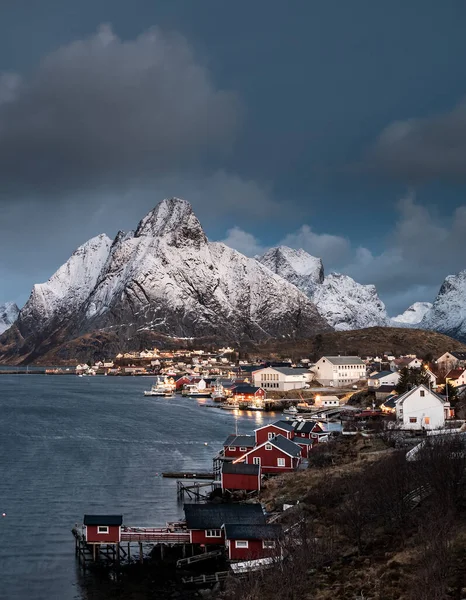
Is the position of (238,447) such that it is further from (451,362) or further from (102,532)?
(451,362)

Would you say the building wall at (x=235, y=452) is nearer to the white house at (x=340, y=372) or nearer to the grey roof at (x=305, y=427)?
the grey roof at (x=305, y=427)

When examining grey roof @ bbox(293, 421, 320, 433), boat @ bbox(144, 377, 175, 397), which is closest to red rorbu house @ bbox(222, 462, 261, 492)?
grey roof @ bbox(293, 421, 320, 433)

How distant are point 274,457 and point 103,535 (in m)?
17.4

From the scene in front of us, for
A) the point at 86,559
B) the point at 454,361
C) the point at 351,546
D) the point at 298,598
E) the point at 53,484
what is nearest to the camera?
the point at 298,598

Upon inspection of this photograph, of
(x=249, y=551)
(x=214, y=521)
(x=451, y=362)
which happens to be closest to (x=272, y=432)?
(x=214, y=521)

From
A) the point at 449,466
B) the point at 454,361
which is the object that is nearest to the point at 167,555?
the point at 449,466

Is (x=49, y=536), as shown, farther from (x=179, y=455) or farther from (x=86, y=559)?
(x=179, y=455)

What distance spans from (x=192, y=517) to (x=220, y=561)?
262cm

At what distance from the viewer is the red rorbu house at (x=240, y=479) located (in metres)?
42.4

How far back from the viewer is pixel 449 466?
28938mm

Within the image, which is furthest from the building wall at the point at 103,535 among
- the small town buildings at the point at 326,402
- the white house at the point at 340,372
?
the white house at the point at 340,372

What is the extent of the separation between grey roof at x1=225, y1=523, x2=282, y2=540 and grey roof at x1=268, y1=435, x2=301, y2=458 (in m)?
16.9

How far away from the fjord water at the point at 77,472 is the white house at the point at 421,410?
50.5 ft

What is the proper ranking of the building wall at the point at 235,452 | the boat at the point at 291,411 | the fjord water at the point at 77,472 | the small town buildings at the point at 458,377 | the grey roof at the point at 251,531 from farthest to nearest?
the boat at the point at 291,411 → the small town buildings at the point at 458,377 → the building wall at the point at 235,452 → the fjord water at the point at 77,472 → the grey roof at the point at 251,531
